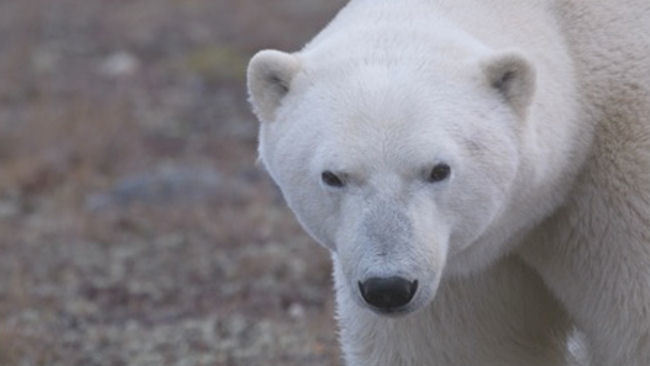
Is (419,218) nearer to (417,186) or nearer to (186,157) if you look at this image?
(417,186)

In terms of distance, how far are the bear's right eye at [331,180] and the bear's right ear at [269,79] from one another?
0.31m

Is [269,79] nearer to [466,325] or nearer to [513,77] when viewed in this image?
[513,77]

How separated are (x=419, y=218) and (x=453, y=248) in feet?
0.81

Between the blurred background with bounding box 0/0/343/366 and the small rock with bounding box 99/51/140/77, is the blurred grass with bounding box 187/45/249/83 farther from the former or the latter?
the small rock with bounding box 99/51/140/77

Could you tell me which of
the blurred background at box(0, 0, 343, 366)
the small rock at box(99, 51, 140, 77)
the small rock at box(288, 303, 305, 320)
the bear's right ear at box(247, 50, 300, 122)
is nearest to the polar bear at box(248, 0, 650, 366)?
the bear's right ear at box(247, 50, 300, 122)

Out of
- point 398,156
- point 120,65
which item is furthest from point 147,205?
point 398,156

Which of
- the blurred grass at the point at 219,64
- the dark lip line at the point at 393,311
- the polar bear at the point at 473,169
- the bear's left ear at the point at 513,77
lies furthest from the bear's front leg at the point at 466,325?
the blurred grass at the point at 219,64

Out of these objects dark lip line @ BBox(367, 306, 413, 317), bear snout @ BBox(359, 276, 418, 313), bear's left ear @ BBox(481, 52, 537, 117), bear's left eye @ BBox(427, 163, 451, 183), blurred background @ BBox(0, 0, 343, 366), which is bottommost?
blurred background @ BBox(0, 0, 343, 366)

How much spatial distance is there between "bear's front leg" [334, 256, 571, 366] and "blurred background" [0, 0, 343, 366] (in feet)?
5.31

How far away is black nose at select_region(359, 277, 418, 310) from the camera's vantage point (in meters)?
3.54

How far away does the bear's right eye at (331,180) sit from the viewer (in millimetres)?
3654

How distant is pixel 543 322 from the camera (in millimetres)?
4516

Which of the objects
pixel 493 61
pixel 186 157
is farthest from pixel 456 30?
pixel 186 157

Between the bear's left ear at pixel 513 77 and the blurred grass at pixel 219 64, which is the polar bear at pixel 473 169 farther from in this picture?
the blurred grass at pixel 219 64
